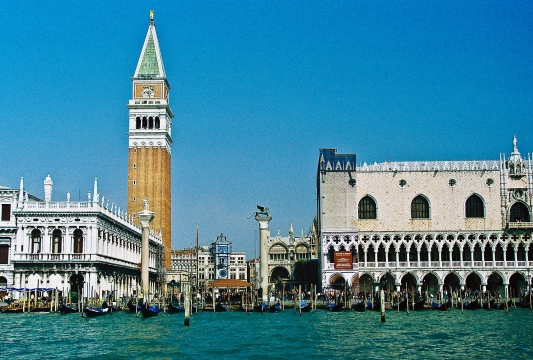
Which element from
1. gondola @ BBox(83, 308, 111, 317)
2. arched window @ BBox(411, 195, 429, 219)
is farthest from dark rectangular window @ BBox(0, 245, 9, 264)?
arched window @ BBox(411, 195, 429, 219)

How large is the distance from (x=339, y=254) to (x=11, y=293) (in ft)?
73.6

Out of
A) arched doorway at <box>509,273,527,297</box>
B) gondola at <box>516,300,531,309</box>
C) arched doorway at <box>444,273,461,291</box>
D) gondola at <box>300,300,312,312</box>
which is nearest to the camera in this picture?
gondola at <box>300,300,312,312</box>

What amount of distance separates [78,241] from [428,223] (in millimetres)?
24966

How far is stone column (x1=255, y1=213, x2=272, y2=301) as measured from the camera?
46.0 metres

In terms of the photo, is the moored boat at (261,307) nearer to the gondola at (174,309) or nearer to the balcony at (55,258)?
the gondola at (174,309)

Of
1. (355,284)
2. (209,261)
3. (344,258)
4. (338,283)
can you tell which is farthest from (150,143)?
(209,261)

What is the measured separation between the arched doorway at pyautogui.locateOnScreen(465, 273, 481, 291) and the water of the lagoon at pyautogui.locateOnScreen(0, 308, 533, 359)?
720 inches

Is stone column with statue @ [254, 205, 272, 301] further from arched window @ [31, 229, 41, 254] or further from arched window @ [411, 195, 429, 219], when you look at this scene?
arched window @ [411, 195, 429, 219]

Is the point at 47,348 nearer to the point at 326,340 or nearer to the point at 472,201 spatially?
the point at 326,340

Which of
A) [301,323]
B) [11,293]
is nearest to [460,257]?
[301,323]

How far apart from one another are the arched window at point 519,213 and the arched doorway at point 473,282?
486 cm

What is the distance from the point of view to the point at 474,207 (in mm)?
57719

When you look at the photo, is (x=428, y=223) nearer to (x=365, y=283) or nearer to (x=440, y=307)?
(x=365, y=283)

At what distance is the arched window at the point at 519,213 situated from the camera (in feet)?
188
